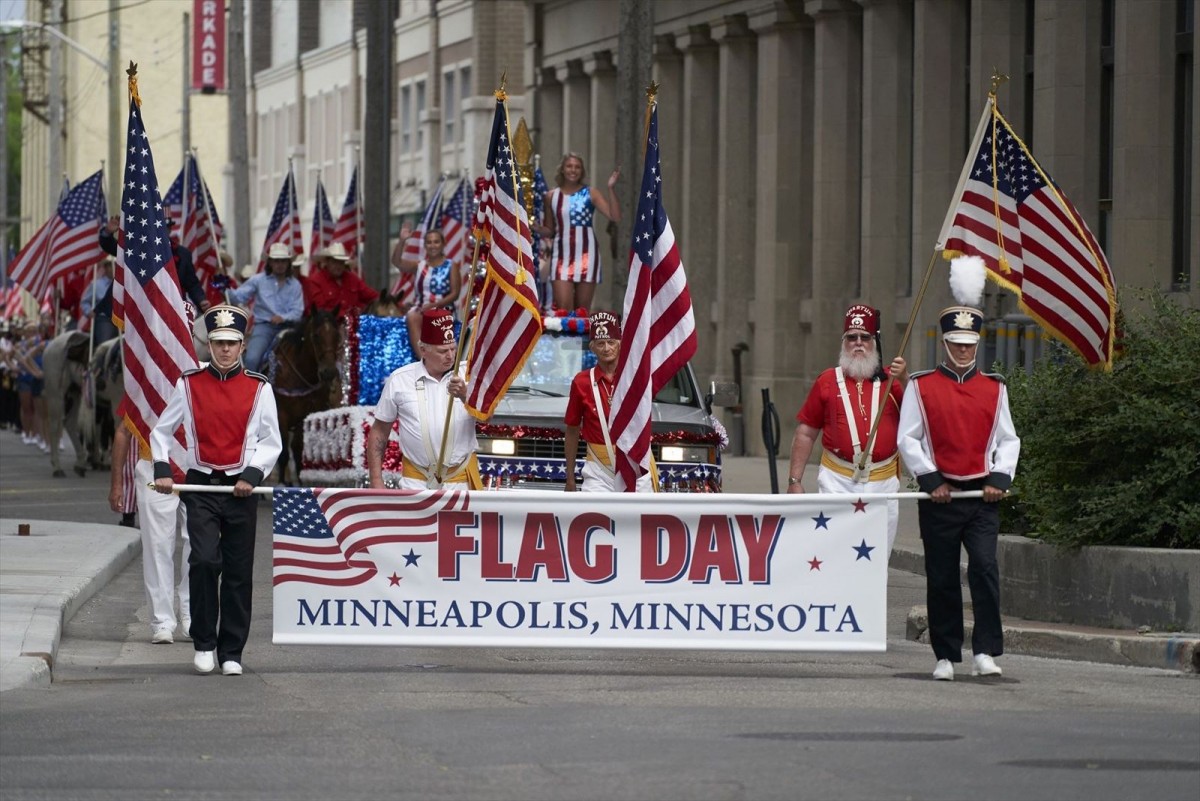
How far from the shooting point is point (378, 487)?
14172mm

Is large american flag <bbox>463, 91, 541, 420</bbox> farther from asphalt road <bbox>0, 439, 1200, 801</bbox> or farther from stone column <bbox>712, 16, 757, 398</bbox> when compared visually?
stone column <bbox>712, 16, 757, 398</bbox>

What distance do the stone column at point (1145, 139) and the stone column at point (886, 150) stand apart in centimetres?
730

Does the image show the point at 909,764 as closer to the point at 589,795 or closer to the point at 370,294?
the point at 589,795

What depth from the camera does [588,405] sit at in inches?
613

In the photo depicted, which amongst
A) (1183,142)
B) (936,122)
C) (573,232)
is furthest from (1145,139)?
(573,232)

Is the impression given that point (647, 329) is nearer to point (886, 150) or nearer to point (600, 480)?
point (600, 480)

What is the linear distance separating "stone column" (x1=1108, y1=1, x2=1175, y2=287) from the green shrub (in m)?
10.1

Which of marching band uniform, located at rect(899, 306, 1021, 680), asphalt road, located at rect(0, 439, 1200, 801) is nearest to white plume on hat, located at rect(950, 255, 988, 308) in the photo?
marching band uniform, located at rect(899, 306, 1021, 680)

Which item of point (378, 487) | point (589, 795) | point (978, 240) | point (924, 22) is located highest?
point (924, 22)

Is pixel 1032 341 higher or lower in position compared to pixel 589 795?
higher

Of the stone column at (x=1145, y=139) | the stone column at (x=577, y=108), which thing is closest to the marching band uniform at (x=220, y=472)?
the stone column at (x=1145, y=139)

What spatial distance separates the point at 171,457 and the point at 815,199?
2229cm

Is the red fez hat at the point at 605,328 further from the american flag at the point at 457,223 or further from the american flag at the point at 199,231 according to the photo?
the american flag at the point at 199,231

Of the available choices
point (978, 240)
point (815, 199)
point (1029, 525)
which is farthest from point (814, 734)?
point (815, 199)
